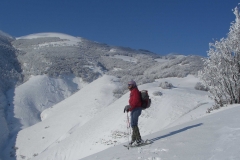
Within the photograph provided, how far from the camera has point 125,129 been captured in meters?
21.9

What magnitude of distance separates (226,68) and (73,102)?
24884 millimetres

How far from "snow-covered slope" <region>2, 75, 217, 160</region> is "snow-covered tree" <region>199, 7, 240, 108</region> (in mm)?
2152

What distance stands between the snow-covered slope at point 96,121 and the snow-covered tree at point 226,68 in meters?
2.15

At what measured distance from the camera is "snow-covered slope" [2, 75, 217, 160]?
21.1m

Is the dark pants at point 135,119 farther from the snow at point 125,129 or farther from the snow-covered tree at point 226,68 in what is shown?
the snow-covered tree at point 226,68

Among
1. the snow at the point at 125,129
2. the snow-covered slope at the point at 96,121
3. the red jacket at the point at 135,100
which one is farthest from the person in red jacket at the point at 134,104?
the snow-covered slope at the point at 96,121

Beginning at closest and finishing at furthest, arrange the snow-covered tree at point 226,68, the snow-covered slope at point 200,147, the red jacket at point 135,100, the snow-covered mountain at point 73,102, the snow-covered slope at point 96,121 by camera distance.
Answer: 1. the snow-covered slope at point 200,147
2. the red jacket at point 135,100
3. the snow-covered tree at point 226,68
4. the snow-covered slope at point 96,121
5. the snow-covered mountain at point 73,102

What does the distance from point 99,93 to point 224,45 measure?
23.2 meters

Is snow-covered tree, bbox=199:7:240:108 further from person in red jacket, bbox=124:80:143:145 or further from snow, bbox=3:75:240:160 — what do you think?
person in red jacket, bbox=124:80:143:145

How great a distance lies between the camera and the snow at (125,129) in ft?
22.9

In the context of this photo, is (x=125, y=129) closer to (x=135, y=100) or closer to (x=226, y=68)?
(x=226, y=68)

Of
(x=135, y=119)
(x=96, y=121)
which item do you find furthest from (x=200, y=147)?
(x=96, y=121)

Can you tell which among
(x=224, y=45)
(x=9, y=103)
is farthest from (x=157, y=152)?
(x=9, y=103)

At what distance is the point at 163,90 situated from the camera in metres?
27.9
